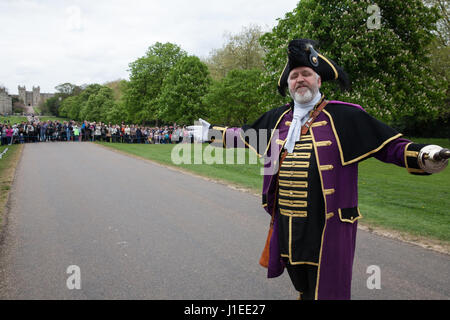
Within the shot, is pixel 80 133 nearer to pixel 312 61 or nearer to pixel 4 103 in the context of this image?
pixel 312 61

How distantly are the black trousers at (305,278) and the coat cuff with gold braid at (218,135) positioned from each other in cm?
136

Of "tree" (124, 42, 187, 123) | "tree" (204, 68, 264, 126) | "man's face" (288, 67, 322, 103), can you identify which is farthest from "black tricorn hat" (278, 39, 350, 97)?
"tree" (124, 42, 187, 123)

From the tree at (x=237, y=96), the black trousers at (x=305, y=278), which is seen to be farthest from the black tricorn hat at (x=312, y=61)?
the tree at (x=237, y=96)

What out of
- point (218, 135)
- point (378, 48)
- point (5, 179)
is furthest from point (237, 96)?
point (218, 135)

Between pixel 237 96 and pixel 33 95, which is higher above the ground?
pixel 33 95

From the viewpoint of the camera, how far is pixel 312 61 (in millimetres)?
2609

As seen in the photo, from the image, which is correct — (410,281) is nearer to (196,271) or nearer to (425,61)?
(196,271)

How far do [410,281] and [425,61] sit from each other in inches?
745

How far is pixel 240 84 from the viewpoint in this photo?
105ft

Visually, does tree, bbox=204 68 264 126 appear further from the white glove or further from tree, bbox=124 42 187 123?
the white glove

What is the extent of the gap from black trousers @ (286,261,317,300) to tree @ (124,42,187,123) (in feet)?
155

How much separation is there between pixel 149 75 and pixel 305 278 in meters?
49.6

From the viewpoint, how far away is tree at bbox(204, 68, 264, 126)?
31.9 m
